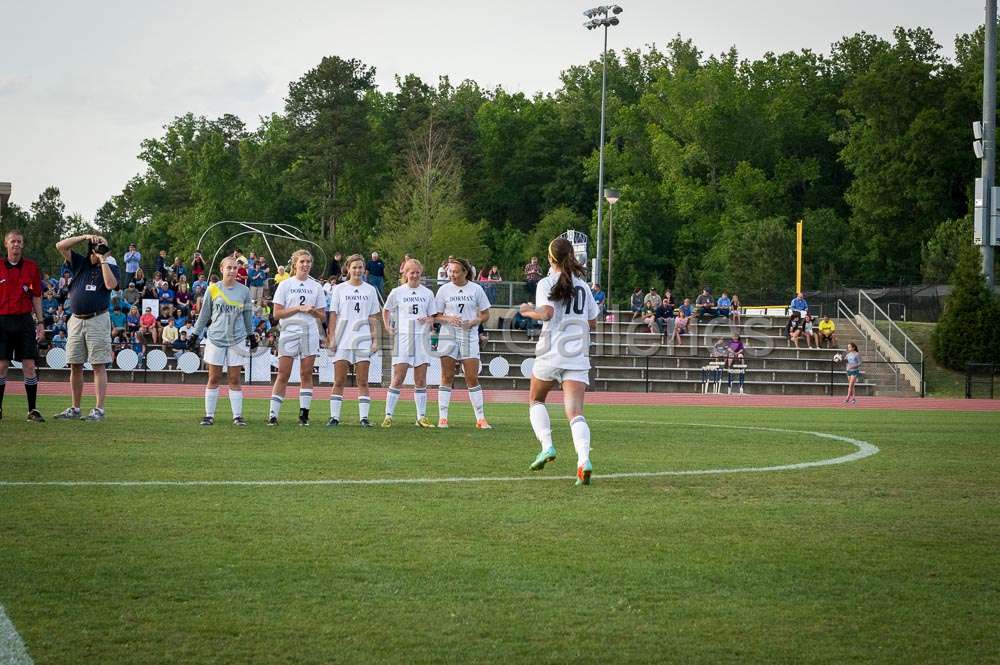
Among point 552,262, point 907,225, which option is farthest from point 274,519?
point 907,225

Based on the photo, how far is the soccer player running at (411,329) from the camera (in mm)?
16109

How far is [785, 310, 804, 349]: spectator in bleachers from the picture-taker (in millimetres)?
41156

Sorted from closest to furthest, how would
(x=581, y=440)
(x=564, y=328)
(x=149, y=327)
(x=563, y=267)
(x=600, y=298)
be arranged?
(x=581, y=440) → (x=563, y=267) → (x=564, y=328) → (x=149, y=327) → (x=600, y=298)

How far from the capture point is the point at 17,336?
14.4 meters

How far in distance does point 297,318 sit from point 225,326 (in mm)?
954

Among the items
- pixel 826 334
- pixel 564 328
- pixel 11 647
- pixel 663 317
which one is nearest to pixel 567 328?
pixel 564 328

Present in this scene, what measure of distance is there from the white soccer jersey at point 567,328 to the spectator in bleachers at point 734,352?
27.4 metres

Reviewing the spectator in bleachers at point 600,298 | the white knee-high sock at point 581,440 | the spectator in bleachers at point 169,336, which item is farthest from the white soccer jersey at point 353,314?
the spectator in bleachers at point 600,298

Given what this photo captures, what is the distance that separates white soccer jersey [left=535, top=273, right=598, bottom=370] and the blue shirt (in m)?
6.57

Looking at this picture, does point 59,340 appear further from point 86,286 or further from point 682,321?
point 682,321

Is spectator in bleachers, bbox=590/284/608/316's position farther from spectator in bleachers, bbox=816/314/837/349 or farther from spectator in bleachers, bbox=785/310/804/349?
spectator in bleachers, bbox=816/314/837/349

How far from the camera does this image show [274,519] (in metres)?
7.59

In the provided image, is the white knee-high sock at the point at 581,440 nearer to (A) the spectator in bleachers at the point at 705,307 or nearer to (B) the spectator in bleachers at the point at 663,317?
(B) the spectator in bleachers at the point at 663,317

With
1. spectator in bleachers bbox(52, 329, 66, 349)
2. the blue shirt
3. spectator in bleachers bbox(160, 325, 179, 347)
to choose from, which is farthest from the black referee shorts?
spectator in bleachers bbox(160, 325, 179, 347)
